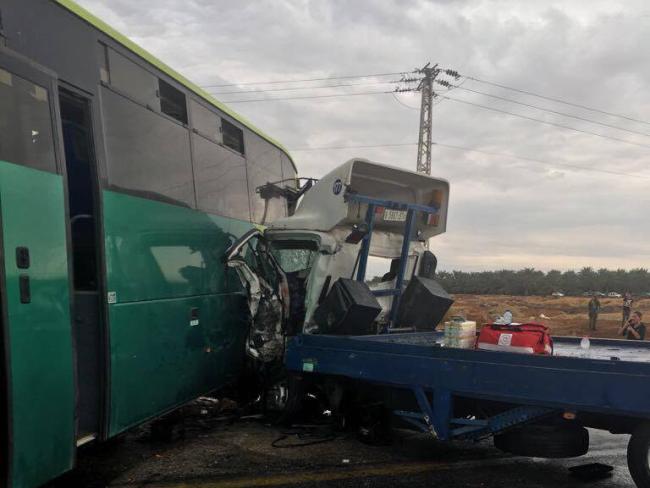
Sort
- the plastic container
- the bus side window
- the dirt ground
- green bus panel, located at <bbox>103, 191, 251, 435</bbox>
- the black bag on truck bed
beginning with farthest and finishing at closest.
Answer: the dirt ground, the black bag on truck bed, the plastic container, green bus panel, located at <bbox>103, 191, 251, 435</bbox>, the bus side window

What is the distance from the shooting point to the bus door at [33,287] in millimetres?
3357

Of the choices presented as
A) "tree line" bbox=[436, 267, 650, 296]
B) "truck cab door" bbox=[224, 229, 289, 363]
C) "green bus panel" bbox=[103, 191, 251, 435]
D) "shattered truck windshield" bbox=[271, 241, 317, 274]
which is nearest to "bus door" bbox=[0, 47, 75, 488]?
"green bus panel" bbox=[103, 191, 251, 435]

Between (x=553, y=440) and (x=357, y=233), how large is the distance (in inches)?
110

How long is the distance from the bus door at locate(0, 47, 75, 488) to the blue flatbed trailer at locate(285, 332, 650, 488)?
2404 mm

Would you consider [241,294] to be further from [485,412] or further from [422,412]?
[485,412]

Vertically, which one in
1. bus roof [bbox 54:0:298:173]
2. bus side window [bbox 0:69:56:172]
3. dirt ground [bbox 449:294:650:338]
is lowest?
dirt ground [bbox 449:294:650:338]

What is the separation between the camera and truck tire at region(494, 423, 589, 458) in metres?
4.40

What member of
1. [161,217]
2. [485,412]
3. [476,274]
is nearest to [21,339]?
[161,217]

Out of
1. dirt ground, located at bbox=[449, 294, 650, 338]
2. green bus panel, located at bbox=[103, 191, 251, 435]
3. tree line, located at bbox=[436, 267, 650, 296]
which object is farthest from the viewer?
tree line, located at bbox=[436, 267, 650, 296]

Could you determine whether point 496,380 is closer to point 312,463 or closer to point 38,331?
point 312,463

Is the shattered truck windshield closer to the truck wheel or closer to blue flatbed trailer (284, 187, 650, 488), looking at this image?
blue flatbed trailer (284, 187, 650, 488)

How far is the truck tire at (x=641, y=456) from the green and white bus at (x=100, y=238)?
379 cm

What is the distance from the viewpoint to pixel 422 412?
4.97 meters

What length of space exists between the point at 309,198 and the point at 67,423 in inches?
151
